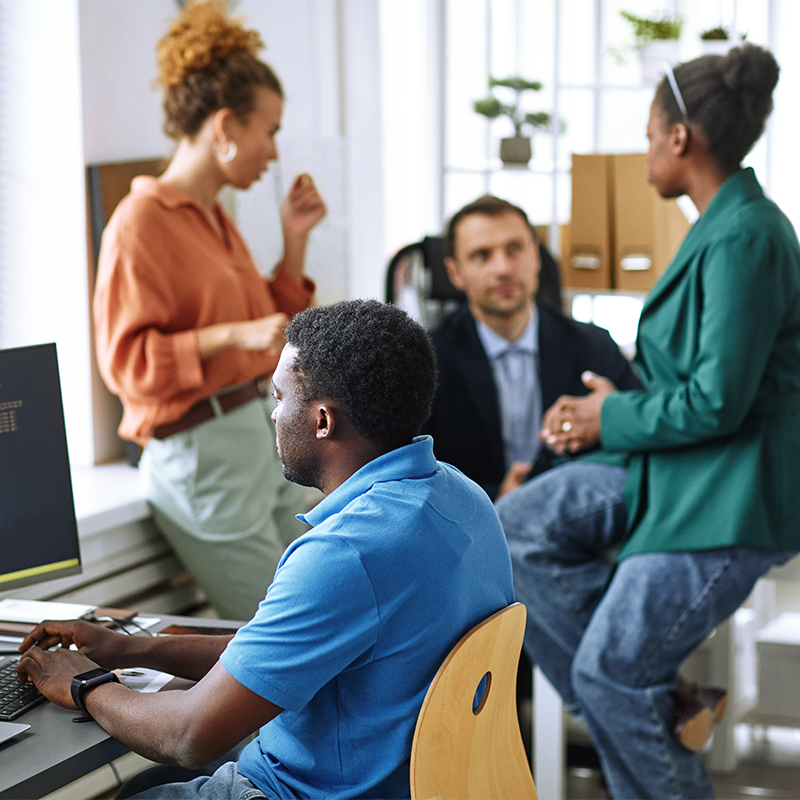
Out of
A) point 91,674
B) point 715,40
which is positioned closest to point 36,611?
point 91,674

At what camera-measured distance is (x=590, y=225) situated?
135 inches

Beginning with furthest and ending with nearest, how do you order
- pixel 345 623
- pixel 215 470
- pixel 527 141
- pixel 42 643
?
1. pixel 527 141
2. pixel 215 470
3. pixel 42 643
4. pixel 345 623

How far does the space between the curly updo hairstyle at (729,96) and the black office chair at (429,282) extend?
3.15ft

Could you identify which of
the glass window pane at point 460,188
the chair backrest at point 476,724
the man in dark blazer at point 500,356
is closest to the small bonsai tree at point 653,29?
the glass window pane at point 460,188

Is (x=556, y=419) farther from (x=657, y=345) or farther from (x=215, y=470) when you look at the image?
(x=215, y=470)

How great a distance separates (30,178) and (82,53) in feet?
1.14

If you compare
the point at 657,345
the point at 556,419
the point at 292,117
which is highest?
the point at 292,117

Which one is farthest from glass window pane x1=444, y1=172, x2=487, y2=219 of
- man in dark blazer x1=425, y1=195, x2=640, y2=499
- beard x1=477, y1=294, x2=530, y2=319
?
beard x1=477, y1=294, x2=530, y2=319

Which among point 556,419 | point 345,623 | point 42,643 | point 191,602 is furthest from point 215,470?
point 345,623

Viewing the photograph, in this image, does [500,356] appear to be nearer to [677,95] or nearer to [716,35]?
[677,95]

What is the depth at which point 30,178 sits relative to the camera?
2.60 m

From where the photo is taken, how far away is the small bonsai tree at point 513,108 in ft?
11.9

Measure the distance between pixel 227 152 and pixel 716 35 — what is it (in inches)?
76.5

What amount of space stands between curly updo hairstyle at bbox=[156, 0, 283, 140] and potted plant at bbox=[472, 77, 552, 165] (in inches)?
54.5
